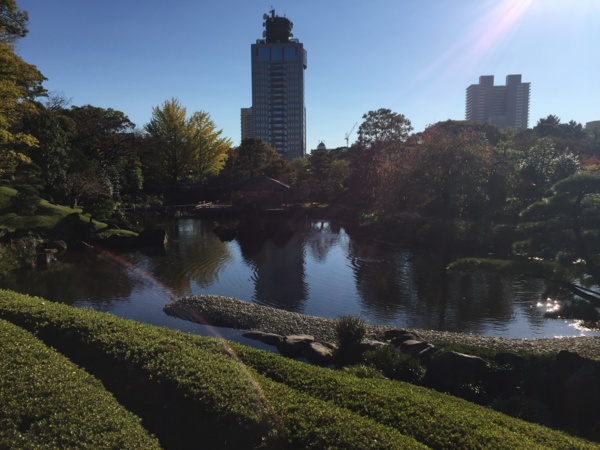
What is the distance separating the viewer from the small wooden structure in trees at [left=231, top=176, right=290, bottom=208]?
44344 mm

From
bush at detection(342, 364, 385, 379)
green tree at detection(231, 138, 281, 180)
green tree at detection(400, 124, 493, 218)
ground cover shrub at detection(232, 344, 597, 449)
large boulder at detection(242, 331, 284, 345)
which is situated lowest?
large boulder at detection(242, 331, 284, 345)

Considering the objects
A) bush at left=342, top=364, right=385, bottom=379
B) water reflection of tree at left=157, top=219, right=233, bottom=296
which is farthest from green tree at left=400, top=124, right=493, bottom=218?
bush at left=342, top=364, right=385, bottom=379

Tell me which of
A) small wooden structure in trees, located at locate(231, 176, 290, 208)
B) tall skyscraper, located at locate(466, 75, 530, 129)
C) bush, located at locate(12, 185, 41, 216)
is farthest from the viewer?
tall skyscraper, located at locate(466, 75, 530, 129)

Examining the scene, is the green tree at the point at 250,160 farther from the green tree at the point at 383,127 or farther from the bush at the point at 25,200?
the bush at the point at 25,200

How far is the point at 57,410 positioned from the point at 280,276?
1489cm

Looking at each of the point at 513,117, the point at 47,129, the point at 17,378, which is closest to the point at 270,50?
the point at 513,117

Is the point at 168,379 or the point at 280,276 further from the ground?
the point at 168,379

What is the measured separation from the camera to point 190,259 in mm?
22406

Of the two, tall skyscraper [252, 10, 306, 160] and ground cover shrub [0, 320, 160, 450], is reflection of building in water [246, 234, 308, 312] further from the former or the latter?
tall skyscraper [252, 10, 306, 160]

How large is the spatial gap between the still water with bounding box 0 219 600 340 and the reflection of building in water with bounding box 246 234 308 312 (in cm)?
4

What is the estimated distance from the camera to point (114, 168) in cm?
3800

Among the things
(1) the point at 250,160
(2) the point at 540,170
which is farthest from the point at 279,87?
(2) the point at 540,170

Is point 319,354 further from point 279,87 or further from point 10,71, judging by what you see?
point 279,87

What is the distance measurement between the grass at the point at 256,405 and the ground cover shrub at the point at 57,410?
202 mm
